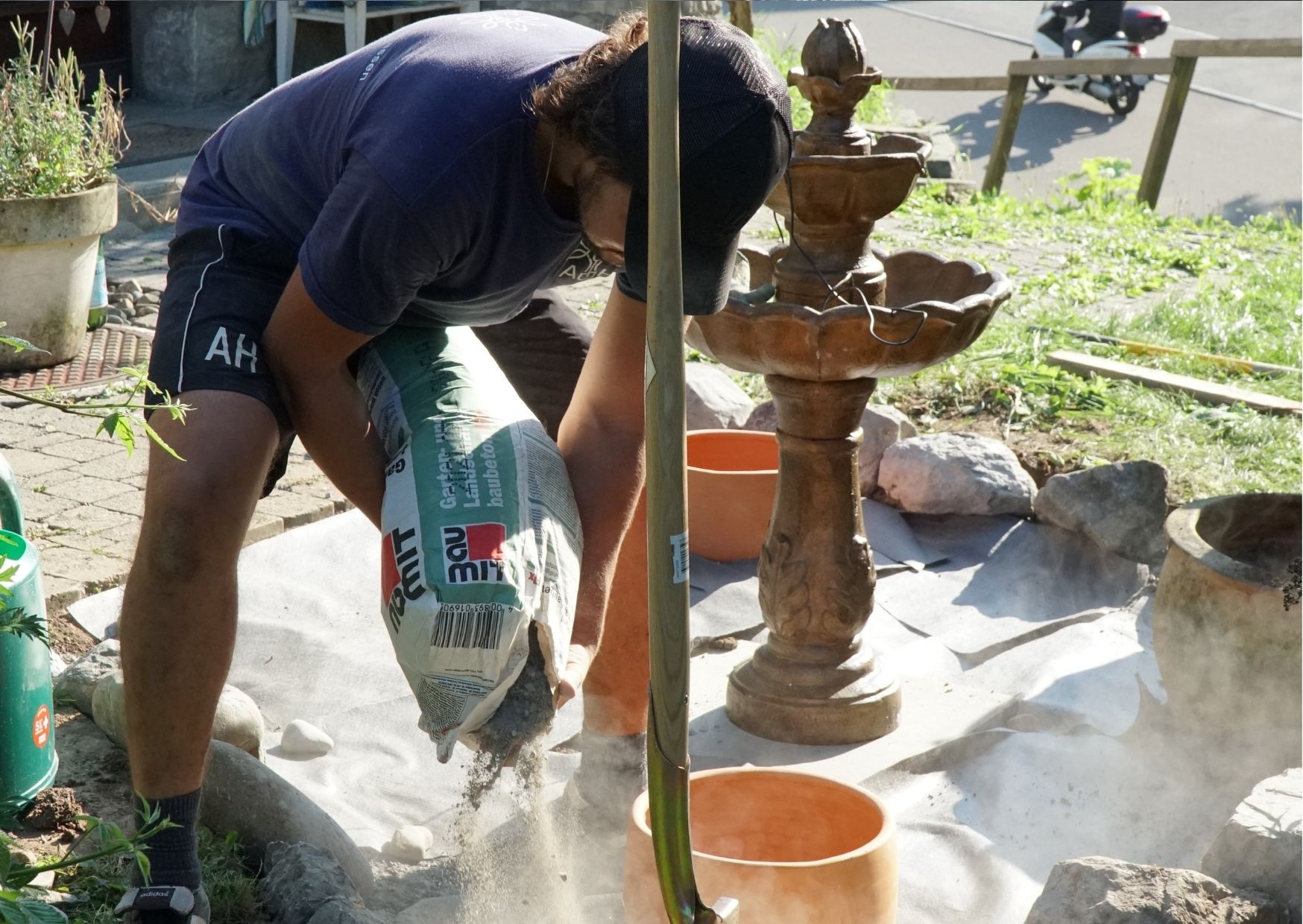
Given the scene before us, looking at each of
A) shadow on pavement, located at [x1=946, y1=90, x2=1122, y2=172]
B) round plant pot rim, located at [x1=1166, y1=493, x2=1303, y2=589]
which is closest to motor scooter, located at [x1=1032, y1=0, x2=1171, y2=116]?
shadow on pavement, located at [x1=946, y1=90, x2=1122, y2=172]

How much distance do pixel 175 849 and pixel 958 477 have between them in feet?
8.43

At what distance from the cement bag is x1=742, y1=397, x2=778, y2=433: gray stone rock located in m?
2.07

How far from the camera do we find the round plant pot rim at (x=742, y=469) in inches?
145

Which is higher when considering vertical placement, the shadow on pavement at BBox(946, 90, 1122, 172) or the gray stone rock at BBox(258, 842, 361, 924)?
the gray stone rock at BBox(258, 842, 361, 924)

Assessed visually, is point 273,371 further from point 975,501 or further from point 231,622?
point 975,501

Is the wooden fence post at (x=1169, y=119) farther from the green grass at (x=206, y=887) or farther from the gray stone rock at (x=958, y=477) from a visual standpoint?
the green grass at (x=206, y=887)

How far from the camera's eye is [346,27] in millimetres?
7566

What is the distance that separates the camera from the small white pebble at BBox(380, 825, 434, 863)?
2.46 m

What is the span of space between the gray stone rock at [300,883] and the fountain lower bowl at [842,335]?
3.70 feet

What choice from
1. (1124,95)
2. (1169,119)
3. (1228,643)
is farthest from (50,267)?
(1124,95)

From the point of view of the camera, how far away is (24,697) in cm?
221

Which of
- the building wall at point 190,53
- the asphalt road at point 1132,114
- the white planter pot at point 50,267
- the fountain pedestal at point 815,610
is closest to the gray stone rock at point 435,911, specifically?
the fountain pedestal at point 815,610

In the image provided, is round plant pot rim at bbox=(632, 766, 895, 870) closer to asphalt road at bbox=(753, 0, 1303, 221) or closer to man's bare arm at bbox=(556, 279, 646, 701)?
man's bare arm at bbox=(556, 279, 646, 701)

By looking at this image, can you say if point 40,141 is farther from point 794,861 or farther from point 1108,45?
point 1108,45
